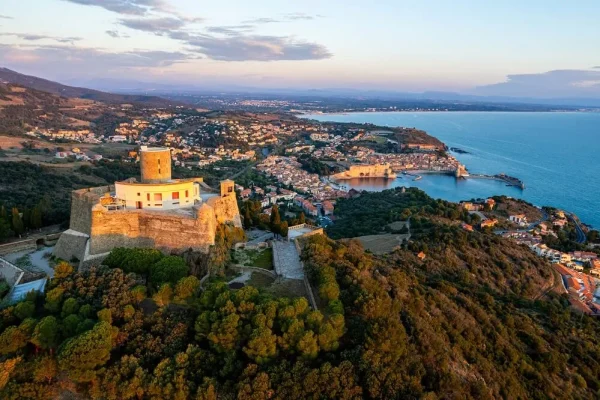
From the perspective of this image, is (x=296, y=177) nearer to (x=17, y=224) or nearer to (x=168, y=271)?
(x=17, y=224)

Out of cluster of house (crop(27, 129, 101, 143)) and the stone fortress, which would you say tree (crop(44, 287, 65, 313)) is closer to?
the stone fortress

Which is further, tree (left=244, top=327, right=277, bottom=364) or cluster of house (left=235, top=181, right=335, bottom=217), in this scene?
cluster of house (left=235, top=181, right=335, bottom=217)

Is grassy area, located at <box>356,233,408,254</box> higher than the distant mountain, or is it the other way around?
the distant mountain

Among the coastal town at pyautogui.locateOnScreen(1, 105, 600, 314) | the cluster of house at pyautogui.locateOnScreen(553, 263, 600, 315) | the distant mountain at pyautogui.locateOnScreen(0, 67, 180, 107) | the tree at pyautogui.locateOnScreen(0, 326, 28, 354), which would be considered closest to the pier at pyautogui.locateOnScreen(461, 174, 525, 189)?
the coastal town at pyautogui.locateOnScreen(1, 105, 600, 314)

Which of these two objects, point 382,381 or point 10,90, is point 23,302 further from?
point 10,90

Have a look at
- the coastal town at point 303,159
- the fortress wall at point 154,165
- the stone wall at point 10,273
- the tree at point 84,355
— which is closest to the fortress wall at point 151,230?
the fortress wall at point 154,165

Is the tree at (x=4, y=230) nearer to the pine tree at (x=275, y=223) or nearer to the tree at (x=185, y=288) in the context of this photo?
the tree at (x=185, y=288)
